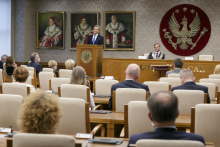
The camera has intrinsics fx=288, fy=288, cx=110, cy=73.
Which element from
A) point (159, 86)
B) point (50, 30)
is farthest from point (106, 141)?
point (50, 30)

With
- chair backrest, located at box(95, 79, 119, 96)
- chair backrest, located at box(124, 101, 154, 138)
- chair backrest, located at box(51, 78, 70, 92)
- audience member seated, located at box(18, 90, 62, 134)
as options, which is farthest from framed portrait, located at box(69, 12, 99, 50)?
audience member seated, located at box(18, 90, 62, 134)

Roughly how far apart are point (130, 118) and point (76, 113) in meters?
0.63

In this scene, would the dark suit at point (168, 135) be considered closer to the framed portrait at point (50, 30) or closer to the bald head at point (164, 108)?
the bald head at point (164, 108)

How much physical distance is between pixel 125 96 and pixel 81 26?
9798 millimetres

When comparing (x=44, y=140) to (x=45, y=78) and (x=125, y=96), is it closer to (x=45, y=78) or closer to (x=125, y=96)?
(x=125, y=96)

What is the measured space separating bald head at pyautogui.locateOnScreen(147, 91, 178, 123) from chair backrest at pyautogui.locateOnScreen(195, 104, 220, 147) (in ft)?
3.79

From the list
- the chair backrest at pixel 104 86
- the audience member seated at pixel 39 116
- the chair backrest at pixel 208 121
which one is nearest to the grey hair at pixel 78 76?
the chair backrest at pixel 104 86

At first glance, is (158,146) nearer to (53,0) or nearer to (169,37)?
(169,37)

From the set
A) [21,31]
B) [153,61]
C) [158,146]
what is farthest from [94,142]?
[21,31]

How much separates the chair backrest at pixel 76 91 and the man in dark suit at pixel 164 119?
98.8 inches

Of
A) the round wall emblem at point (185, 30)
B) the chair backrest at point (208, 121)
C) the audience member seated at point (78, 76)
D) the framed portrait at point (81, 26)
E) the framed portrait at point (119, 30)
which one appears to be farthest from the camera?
the framed portrait at point (81, 26)

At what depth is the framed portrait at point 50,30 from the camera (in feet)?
45.3

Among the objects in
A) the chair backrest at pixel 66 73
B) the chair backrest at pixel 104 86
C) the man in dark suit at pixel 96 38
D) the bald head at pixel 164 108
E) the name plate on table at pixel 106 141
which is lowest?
the name plate on table at pixel 106 141

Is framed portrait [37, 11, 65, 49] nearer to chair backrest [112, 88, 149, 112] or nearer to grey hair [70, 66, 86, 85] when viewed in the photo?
grey hair [70, 66, 86, 85]
